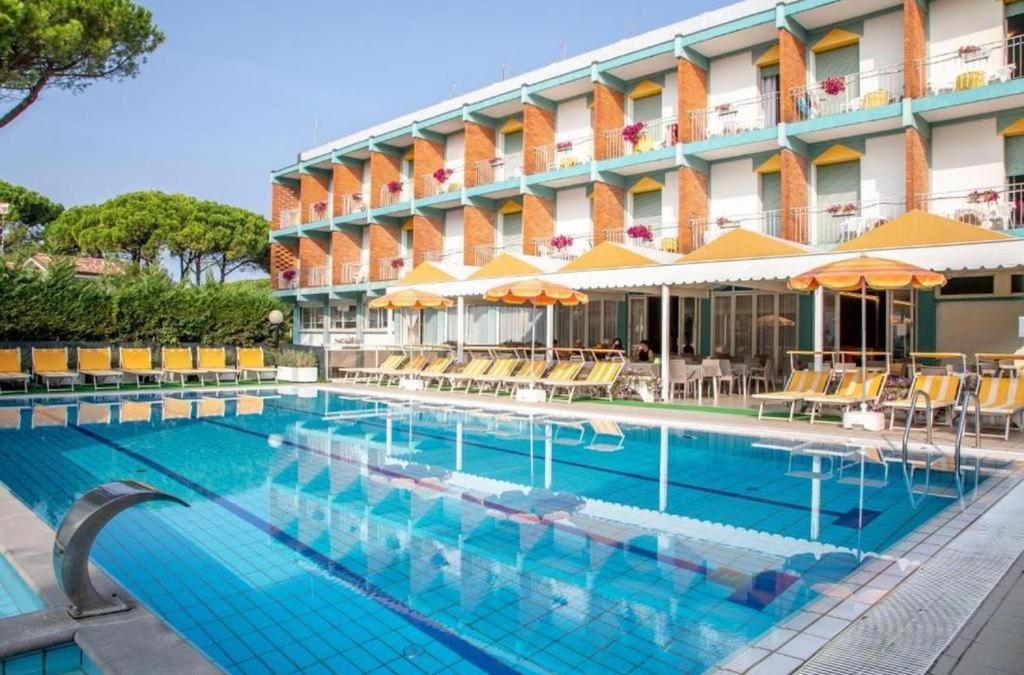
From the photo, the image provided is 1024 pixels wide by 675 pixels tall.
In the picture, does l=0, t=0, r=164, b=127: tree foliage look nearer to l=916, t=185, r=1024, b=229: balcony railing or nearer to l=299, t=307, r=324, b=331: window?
l=299, t=307, r=324, b=331: window

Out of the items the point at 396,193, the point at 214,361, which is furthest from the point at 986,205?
the point at 396,193

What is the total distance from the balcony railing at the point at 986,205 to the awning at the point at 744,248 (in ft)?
14.0

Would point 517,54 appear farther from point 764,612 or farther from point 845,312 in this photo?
point 764,612

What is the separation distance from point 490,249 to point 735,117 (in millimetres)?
8915

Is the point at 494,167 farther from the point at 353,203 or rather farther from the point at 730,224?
the point at 730,224

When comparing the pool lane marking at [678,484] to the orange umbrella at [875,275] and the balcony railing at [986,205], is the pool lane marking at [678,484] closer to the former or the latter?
the orange umbrella at [875,275]

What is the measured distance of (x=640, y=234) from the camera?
1891 centimetres

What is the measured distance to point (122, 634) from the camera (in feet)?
10.7

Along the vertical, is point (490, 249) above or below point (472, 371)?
above

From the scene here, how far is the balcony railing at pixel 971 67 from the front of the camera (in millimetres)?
14062

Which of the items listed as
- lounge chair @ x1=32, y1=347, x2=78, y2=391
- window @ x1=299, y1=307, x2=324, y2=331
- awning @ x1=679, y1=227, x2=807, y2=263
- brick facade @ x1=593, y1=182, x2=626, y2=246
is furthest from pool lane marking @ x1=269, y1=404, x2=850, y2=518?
window @ x1=299, y1=307, x2=324, y2=331

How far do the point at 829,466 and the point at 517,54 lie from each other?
21.1 meters

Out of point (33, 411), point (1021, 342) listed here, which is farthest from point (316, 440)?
point (1021, 342)

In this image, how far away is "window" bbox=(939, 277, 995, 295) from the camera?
46.8 ft
